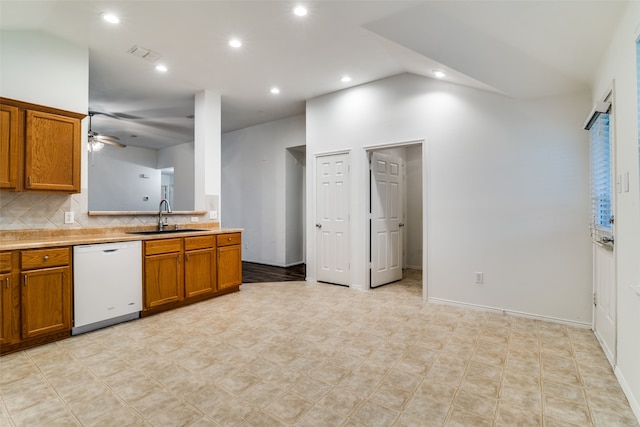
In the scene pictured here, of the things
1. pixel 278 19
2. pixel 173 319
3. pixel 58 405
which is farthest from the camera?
pixel 173 319

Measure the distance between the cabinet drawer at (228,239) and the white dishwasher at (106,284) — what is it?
1017mm

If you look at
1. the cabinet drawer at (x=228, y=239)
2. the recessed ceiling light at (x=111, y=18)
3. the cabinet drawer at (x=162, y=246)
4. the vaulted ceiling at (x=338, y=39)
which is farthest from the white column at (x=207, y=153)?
the recessed ceiling light at (x=111, y=18)

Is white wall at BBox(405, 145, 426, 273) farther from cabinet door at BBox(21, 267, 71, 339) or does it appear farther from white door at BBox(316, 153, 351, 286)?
cabinet door at BBox(21, 267, 71, 339)

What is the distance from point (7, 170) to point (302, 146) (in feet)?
13.7

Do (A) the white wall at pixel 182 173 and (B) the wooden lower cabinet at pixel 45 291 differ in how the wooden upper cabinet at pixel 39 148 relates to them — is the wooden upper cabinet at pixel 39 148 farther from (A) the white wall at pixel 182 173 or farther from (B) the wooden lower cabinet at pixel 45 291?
(A) the white wall at pixel 182 173

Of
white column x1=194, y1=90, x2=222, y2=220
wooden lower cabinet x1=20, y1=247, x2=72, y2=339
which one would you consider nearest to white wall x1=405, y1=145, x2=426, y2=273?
white column x1=194, y1=90, x2=222, y2=220

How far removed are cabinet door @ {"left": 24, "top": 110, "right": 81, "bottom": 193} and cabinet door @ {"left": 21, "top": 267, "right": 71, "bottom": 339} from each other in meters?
0.85

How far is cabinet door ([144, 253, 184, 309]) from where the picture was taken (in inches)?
131

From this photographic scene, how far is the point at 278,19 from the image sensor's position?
9.48ft

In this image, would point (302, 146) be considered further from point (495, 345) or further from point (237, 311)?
point (495, 345)

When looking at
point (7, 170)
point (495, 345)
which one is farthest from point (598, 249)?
point (7, 170)

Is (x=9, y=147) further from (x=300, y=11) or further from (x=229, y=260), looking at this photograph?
(x=300, y=11)

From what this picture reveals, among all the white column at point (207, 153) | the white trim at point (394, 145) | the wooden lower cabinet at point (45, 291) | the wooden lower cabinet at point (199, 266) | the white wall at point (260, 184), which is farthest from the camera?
the white wall at point (260, 184)

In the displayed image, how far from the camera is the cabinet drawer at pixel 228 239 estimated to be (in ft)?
13.4
